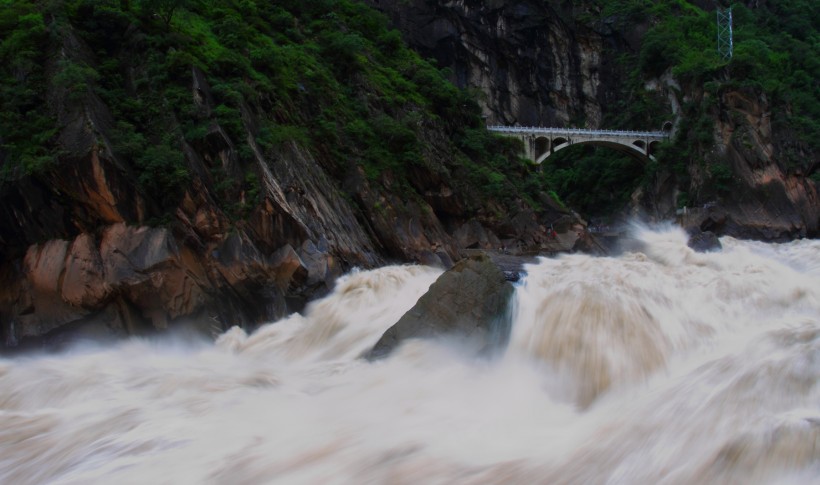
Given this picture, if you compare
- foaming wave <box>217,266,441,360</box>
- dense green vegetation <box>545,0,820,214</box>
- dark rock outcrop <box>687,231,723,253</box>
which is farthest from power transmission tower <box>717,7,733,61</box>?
foaming wave <box>217,266,441,360</box>

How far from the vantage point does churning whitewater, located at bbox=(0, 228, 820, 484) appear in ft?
21.7

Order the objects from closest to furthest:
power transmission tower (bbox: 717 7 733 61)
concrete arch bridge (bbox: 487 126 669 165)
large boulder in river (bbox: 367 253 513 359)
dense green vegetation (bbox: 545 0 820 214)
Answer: large boulder in river (bbox: 367 253 513 359)
dense green vegetation (bbox: 545 0 820 214)
concrete arch bridge (bbox: 487 126 669 165)
power transmission tower (bbox: 717 7 733 61)

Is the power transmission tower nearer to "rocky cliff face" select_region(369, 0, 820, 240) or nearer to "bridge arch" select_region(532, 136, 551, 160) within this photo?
"rocky cliff face" select_region(369, 0, 820, 240)

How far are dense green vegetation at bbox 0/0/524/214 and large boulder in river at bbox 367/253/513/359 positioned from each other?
764 centimetres

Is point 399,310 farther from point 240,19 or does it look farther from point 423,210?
point 240,19

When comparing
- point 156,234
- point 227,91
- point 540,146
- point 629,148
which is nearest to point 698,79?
point 629,148

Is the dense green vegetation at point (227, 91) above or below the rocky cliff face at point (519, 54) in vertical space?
below

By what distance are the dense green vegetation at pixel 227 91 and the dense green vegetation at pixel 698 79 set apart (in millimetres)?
21730

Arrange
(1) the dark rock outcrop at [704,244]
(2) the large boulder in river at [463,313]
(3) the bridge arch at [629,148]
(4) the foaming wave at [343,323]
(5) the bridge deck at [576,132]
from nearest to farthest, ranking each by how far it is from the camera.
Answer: (2) the large boulder in river at [463,313] → (4) the foaming wave at [343,323] → (1) the dark rock outcrop at [704,244] → (5) the bridge deck at [576,132] → (3) the bridge arch at [629,148]

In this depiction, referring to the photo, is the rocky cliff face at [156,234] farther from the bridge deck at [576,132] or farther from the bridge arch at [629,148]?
the bridge arch at [629,148]

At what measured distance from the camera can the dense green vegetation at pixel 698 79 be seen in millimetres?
47406

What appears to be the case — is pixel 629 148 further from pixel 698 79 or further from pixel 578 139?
pixel 698 79

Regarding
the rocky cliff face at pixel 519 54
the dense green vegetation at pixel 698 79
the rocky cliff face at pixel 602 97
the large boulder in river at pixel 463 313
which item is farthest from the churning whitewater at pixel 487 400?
the rocky cliff face at pixel 519 54

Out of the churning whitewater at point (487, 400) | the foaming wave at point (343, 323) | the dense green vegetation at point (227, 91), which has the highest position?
the dense green vegetation at point (227, 91)
